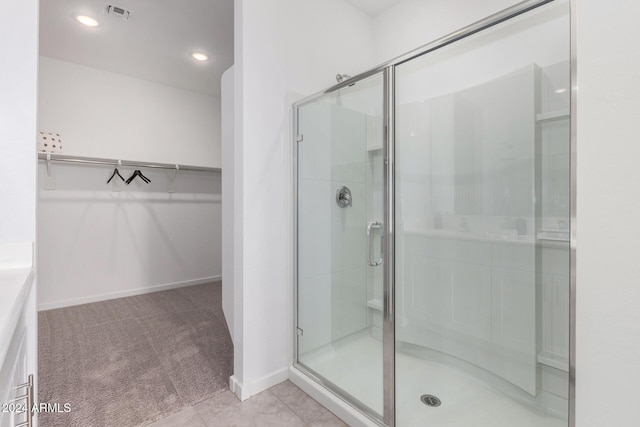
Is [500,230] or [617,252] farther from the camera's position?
[500,230]

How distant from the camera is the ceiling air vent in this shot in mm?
2367

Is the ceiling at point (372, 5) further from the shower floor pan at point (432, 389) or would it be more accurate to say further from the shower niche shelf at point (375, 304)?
the shower floor pan at point (432, 389)

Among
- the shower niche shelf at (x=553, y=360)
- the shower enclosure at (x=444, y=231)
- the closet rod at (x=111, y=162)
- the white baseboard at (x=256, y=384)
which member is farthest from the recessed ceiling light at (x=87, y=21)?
the shower niche shelf at (x=553, y=360)

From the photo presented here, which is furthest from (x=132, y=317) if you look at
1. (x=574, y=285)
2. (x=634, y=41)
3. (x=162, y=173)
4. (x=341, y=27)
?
(x=634, y=41)

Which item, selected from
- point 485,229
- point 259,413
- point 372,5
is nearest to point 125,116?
point 372,5

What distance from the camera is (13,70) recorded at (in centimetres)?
115

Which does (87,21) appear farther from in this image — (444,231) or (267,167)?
(444,231)

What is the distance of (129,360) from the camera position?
7.19 feet

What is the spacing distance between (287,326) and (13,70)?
71.2 inches

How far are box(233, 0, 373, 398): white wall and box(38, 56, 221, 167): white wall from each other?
2.52 metres

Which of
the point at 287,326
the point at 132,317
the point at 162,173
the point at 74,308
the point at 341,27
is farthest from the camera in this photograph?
the point at 162,173

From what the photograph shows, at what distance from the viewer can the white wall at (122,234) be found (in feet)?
10.5

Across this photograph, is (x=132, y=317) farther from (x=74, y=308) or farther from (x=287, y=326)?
(x=287, y=326)

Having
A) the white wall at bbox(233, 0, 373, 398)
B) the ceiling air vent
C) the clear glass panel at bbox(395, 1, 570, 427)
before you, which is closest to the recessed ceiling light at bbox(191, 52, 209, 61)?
the ceiling air vent
